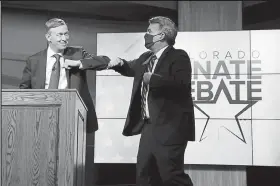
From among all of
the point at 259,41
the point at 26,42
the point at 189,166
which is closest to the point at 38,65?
the point at 26,42

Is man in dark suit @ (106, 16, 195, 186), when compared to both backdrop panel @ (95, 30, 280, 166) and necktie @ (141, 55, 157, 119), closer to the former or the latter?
necktie @ (141, 55, 157, 119)

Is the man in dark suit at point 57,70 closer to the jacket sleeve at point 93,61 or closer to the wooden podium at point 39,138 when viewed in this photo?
the jacket sleeve at point 93,61

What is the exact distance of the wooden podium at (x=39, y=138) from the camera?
299 centimetres

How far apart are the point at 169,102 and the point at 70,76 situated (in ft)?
2.94

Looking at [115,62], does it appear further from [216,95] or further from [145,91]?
[216,95]

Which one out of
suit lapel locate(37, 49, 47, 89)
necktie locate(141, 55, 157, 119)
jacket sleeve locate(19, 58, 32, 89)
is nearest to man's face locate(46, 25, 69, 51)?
suit lapel locate(37, 49, 47, 89)

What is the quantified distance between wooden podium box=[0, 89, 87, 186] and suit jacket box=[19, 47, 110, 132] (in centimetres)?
105

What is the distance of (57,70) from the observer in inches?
166

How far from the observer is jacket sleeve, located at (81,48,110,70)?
4.48 metres

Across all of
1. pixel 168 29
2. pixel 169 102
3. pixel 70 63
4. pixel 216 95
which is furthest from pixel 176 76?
pixel 216 95

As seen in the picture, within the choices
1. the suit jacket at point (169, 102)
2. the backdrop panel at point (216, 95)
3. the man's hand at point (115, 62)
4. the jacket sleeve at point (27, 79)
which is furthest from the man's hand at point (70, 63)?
the backdrop panel at point (216, 95)

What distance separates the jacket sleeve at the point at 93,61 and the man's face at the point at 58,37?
0.21m

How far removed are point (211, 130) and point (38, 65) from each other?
5.60 feet

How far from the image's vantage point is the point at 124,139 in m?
4.98
